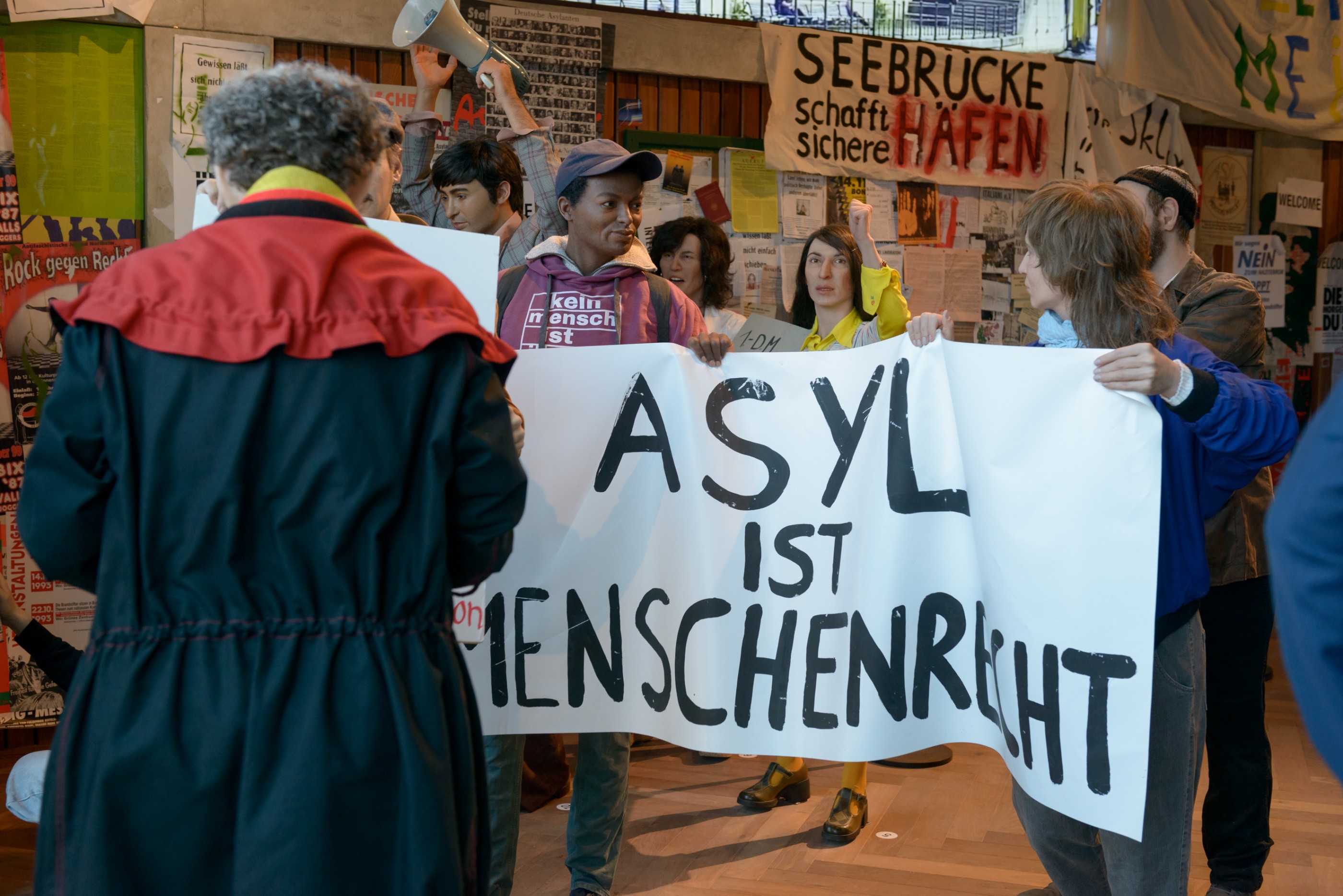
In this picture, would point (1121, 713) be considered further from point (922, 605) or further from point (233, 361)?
point (233, 361)

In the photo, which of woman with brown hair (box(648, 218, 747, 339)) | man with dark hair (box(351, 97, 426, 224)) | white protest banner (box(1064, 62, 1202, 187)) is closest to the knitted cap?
man with dark hair (box(351, 97, 426, 224))

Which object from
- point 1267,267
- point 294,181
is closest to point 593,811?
point 294,181

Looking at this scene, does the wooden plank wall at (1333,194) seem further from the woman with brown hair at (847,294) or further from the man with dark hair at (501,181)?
the man with dark hair at (501,181)

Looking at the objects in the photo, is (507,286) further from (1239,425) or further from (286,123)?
(1239,425)

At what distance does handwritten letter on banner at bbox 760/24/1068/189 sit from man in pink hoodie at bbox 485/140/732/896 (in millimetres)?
2470

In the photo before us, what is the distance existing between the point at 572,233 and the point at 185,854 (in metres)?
1.82

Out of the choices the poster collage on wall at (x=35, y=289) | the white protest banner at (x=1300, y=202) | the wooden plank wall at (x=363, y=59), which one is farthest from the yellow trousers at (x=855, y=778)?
the white protest banner at (x=1300, y=202)

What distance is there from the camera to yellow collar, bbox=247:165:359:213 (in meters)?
1.30

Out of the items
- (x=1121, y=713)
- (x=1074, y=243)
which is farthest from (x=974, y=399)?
(x=1121, y=713)

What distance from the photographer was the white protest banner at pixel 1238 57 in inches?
213

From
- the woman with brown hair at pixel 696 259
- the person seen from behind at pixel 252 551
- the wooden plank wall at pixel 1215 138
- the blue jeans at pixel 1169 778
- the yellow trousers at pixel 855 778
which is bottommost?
the yellow trousers at pixel 855 778

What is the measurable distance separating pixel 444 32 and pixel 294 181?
214 cm

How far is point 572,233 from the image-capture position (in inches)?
108

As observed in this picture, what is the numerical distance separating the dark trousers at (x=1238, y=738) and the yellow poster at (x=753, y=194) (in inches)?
→ 115
